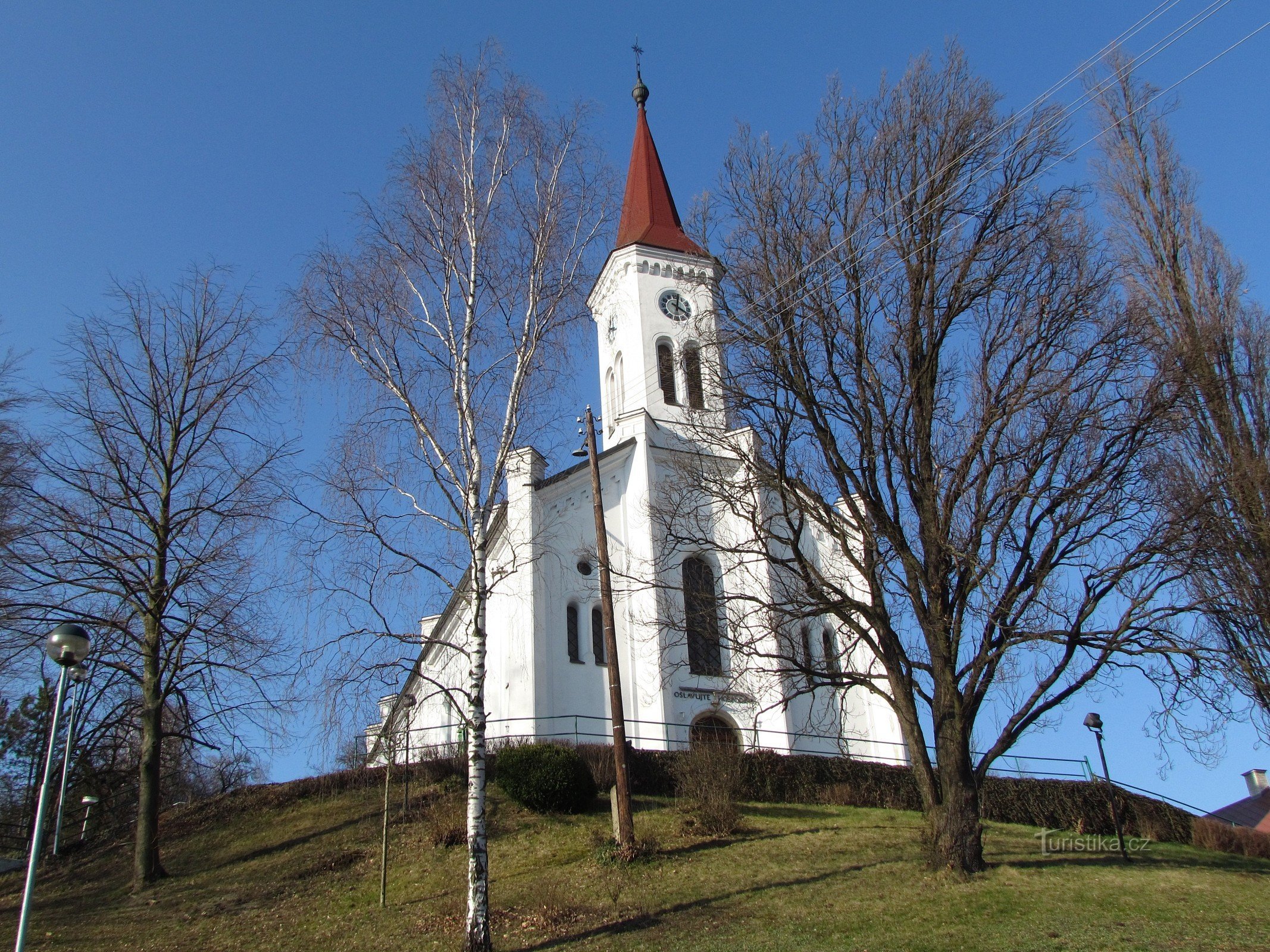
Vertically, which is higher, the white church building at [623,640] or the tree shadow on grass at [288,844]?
the white church building at [623,640]

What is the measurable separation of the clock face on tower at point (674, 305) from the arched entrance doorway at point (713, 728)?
12.8m

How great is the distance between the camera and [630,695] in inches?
952

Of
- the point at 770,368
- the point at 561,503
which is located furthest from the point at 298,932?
the point at 561,503

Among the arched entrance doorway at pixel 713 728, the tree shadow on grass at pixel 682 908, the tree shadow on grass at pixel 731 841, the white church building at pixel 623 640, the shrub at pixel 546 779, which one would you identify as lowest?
the tree shadow on grass at pixel 682 908

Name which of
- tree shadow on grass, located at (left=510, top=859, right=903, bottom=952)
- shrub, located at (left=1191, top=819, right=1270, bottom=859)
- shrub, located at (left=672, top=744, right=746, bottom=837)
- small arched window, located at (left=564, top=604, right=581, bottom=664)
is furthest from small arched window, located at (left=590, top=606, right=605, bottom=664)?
shrub, located at (left=1191, top=819, right=1270, bottom=859)

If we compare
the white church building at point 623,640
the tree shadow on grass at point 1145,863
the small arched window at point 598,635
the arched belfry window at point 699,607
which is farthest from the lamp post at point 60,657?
the small arched window at point 598,635

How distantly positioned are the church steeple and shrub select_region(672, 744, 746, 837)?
17.5 meters

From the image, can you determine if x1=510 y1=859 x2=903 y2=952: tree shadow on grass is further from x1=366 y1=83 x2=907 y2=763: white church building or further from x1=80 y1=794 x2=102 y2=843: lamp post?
x1=80 y1=794 x2=102 y2=843: lamp post

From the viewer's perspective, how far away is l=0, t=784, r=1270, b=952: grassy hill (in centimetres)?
1141

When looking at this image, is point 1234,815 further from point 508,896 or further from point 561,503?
point 508,896

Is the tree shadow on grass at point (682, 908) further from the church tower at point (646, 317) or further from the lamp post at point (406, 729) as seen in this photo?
the church tower at point (646, 317)

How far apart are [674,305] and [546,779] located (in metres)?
17.6

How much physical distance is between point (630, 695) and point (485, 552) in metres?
12.1

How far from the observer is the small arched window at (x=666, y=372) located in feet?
98.1
